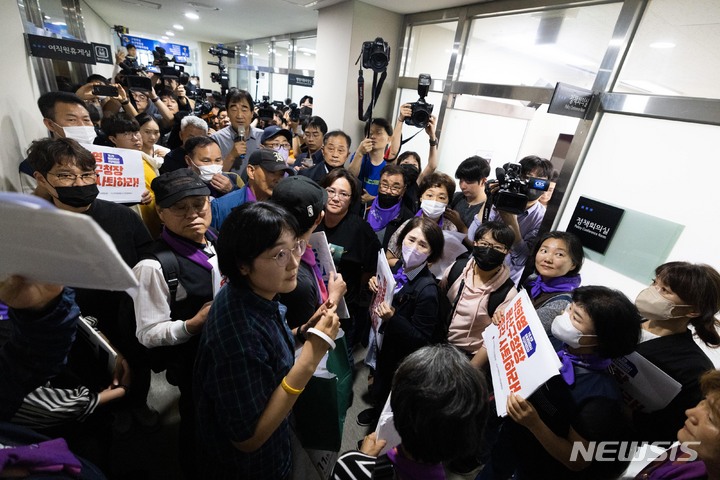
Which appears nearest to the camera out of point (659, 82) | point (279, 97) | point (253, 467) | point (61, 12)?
point (253, 467)

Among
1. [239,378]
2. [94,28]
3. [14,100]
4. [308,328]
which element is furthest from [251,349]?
[94,28]

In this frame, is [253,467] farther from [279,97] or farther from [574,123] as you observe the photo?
[279,97]

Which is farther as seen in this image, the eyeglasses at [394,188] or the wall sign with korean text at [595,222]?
the eyeglasses at [394,188]

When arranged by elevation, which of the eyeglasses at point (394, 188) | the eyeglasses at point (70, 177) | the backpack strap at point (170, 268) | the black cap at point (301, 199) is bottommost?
the backpack strap at point (170, 268)

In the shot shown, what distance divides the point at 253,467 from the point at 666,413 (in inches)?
72.2

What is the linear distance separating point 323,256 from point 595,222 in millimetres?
2491

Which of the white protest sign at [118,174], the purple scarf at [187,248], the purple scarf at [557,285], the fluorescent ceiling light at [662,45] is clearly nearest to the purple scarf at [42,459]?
the purple scarf at [187,248]

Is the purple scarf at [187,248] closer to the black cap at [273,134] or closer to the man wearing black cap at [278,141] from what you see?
the man wearing black cap at [278,141]

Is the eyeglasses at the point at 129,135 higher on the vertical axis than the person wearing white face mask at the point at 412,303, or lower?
higher

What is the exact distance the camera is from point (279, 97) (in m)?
10.7

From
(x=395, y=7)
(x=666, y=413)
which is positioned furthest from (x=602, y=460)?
(x=395, y=7)

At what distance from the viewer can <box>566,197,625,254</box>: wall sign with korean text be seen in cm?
263

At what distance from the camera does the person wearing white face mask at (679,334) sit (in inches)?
57.4

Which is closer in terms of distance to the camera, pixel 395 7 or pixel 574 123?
pixel 574 123
